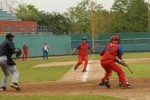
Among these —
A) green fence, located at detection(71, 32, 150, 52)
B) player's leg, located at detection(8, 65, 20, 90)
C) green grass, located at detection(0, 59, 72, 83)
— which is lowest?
green fence, located at detection(71, 32, 150, 52)

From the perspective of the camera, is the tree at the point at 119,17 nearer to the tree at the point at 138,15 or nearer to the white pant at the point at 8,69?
the tree at the point at 138,15

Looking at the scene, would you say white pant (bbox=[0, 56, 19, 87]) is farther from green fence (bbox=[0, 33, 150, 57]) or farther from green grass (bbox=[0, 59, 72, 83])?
green fence (bbox=[0, 33, 150, 57])

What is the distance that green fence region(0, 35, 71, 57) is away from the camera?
52.7 metres

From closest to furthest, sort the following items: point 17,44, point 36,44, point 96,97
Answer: point 96,97, point 17,44, point 36,44

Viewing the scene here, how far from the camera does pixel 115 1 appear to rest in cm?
9062

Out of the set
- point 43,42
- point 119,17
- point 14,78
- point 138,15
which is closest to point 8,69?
point 14,78

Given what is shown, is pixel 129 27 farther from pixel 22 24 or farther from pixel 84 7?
pixel 22 24

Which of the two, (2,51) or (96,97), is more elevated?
(2,51)

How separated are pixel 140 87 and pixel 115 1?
77.1m

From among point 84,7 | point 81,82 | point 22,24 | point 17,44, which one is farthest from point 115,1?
point 81,82

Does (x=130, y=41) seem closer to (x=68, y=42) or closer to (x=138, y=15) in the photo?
(x=68, y=42)

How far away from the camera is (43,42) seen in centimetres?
5650

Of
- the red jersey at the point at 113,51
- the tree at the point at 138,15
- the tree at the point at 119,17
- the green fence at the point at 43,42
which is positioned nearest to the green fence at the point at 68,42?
the green fence at the point at 43,42

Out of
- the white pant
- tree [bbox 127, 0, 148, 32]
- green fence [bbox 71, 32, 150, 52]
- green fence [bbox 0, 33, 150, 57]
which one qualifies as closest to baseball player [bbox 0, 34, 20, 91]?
the white pant
